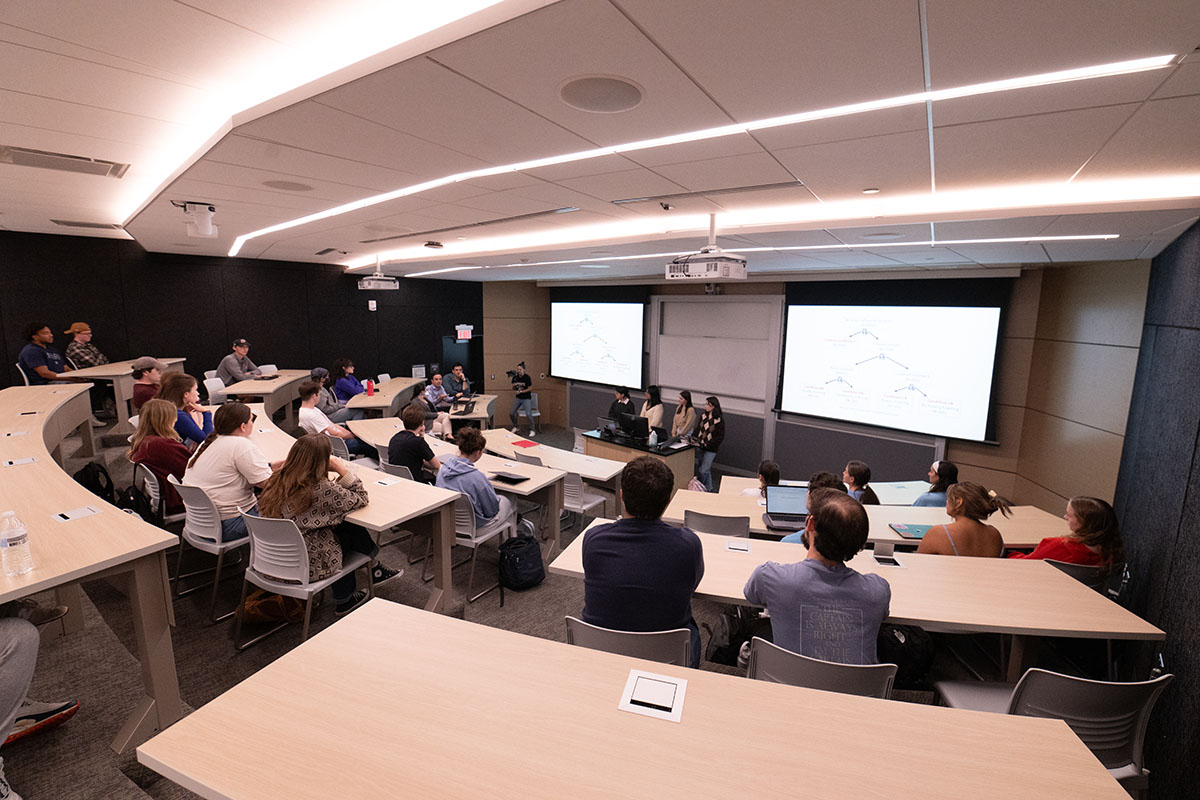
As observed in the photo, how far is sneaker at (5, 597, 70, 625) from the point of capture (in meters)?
2.95

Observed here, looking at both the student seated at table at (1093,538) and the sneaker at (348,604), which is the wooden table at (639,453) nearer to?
the sneaker at (348,604)

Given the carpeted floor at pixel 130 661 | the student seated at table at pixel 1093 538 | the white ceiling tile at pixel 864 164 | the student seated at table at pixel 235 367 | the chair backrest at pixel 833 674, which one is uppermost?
the white ceiling tile at pixel 864 164

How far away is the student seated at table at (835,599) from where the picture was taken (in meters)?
1.86

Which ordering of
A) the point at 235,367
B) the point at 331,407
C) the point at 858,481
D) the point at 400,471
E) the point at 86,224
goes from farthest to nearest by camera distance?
the point at 235,367
the point at 331,407
the point at 86,224
the point at 400,471
the point at 858,481

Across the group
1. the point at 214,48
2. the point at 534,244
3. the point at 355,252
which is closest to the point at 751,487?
the point at 534,244

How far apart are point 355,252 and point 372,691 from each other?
7.23 meters

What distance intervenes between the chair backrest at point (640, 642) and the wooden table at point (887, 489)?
2.67m

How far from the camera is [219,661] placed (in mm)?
2871

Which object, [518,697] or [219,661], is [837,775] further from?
[219,661]

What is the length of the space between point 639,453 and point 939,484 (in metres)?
3.05

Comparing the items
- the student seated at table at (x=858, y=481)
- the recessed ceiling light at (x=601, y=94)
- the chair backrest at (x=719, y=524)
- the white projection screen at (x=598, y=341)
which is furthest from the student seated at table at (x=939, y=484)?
the white projection screen at (x=598, y=341)

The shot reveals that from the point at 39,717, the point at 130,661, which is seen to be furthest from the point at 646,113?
the point at 130,661

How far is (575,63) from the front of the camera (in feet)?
4.85

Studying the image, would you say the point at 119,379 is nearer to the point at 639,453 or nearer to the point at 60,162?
the point at 60,162
